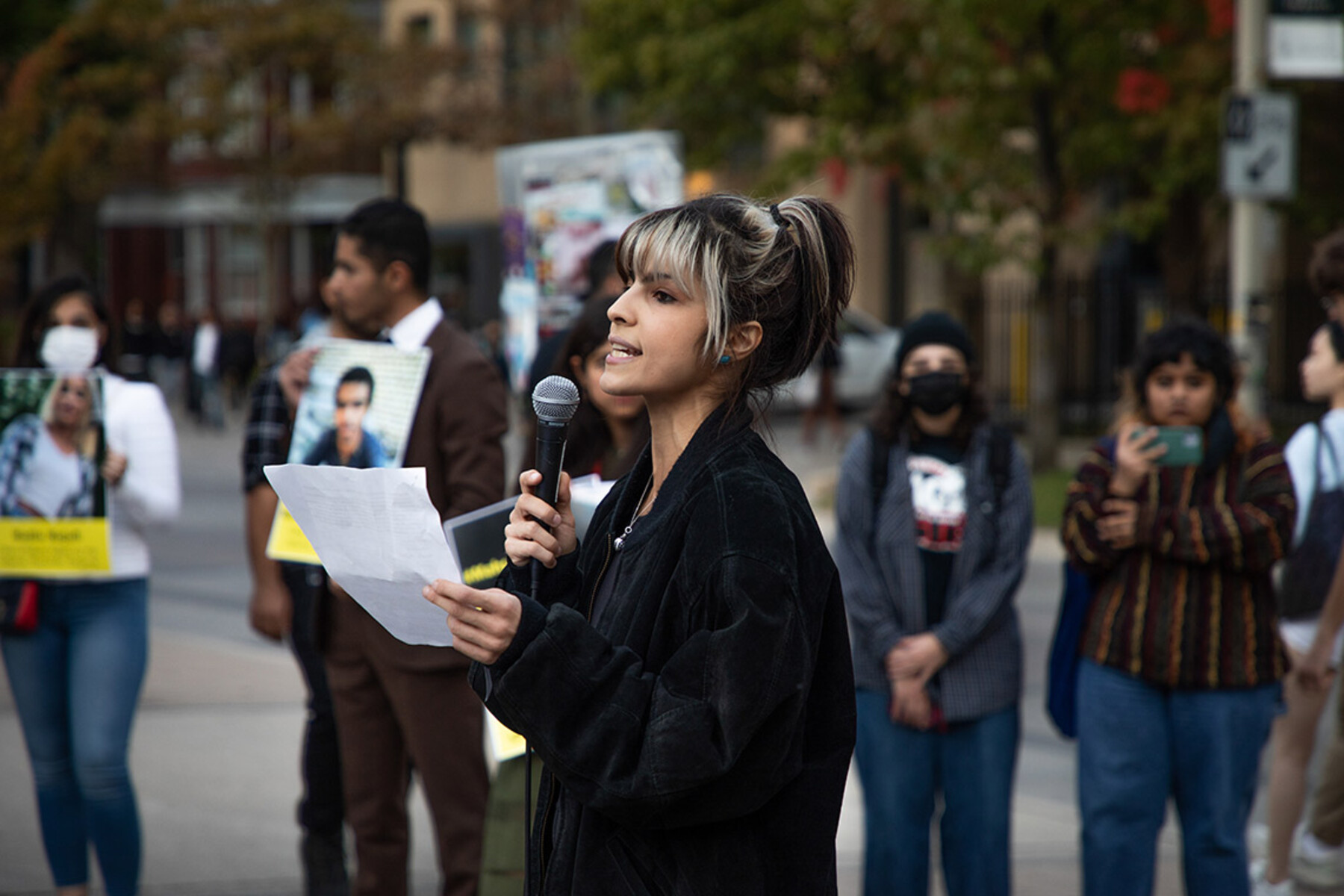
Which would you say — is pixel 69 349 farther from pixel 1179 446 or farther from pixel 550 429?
pixel 1179 446

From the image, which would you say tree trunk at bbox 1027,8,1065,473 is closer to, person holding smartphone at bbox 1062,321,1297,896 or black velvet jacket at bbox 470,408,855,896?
person holding smartphone at bbox 1062,321,1297,896

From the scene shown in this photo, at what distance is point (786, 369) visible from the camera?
2518 millimetres

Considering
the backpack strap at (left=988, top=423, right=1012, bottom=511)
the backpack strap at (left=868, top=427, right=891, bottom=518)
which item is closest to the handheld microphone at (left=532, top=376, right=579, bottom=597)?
the backpack strap at (left=868, top=427, right=891, bottom=518)

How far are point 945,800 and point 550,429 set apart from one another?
2.53 m

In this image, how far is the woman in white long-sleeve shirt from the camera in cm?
466

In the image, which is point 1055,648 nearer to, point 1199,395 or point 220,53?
point 1199,395

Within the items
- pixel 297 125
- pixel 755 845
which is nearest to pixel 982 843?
pixel 755 845

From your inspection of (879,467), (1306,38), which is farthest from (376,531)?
(1306,38)

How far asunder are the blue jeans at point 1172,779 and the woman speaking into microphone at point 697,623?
6.81ft

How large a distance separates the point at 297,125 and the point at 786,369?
3423 centimetres

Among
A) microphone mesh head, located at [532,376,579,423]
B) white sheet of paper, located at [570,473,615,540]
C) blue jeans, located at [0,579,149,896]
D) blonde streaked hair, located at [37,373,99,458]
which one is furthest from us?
blonde streaked hair, located at [37,373,99,458]

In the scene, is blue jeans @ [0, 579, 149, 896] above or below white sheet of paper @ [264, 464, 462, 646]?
below

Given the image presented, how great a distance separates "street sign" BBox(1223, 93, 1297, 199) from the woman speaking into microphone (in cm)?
860

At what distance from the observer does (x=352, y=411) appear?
455 cm
